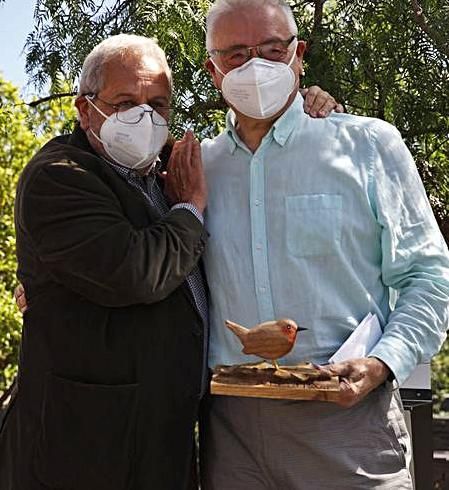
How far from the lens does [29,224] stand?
3068 mm

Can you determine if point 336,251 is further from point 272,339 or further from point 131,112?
point 131,112

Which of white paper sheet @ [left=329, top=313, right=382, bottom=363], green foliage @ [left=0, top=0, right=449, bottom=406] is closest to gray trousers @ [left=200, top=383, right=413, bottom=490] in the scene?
white paper sheet @ [left=329, top=313, right=382, bottom=363]

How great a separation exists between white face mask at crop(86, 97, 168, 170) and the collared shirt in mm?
35

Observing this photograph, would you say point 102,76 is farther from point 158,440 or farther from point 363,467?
point 363,467

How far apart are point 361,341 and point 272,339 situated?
29 cm

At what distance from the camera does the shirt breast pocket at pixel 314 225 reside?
2.99 meters

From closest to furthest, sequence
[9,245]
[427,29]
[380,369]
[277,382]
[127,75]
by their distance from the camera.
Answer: [277,382]
[380,369]
[127,75]
[427,29]
[9,245]

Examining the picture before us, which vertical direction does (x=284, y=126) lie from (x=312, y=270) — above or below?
above

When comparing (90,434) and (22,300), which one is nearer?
(90,434)

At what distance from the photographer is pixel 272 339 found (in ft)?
9.20

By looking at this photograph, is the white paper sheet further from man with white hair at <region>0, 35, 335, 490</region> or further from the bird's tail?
man with white hair at <region>0, 35, 335, 490</region>

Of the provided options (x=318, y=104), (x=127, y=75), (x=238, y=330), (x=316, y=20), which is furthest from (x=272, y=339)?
(x=316, y=20)

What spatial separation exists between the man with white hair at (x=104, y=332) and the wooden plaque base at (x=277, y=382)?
305mm

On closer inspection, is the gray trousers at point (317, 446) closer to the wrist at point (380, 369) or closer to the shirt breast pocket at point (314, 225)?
the wrist at point (380, 369)
